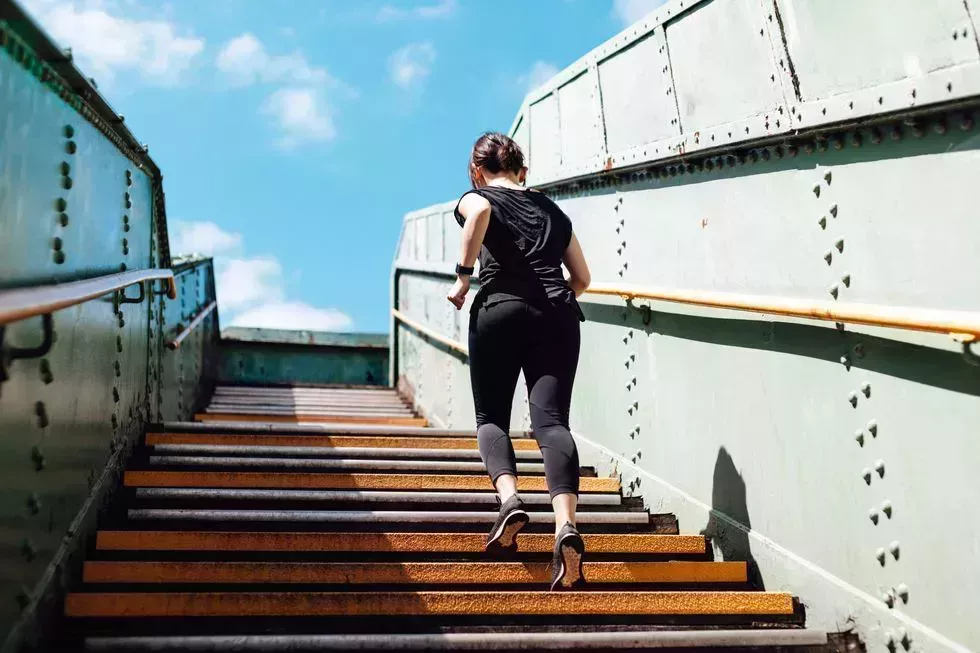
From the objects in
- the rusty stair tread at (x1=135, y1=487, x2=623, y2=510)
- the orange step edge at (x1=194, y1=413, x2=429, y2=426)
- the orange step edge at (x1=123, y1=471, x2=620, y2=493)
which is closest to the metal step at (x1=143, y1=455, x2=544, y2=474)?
the orange step edge at (x1=123, y1=471, x2=620, y2=493)

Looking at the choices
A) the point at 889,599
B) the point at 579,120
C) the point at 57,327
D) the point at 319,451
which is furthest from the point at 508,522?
the point at 579,120

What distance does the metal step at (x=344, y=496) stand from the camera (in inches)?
155

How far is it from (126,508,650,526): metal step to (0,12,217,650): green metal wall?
1.00ft

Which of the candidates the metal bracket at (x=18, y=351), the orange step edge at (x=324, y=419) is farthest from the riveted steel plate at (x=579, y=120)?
the orange step edge at (x=324, y=419)

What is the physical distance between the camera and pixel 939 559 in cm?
276

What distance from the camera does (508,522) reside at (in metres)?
3.26

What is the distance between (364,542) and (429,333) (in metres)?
6.63

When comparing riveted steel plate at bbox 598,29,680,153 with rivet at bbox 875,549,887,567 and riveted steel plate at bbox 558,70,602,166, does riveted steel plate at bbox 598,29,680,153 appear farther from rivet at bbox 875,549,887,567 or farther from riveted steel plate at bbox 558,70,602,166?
rivet at bbox 875,549,887,567

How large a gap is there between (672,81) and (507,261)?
154cm

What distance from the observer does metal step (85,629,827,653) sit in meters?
2.66

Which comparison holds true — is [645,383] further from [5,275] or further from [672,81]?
[5,275]

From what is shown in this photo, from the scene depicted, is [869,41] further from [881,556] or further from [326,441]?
[326,441]

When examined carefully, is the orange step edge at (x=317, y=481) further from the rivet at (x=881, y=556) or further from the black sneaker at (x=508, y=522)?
the rivet at (x=881, y=556)

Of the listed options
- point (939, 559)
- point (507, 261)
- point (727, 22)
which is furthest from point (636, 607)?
point (727, 22)
